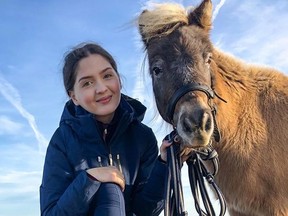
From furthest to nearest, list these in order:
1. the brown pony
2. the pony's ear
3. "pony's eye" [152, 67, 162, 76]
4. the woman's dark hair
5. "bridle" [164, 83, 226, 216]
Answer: the pony's ear < the woman's dark hair < "pony's eye" [152, 67, 162, 76] < the brown pony < "bridle" [164, 83, 226, 216]

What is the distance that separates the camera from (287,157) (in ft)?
13.8

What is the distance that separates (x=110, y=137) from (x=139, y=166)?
49 centimetres

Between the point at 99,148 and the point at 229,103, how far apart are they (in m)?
1.57

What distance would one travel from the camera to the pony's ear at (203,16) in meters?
4.29

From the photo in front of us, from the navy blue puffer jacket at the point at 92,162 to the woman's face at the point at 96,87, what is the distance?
14 centimetres

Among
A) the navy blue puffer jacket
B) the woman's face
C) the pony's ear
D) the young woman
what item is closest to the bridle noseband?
the young woman

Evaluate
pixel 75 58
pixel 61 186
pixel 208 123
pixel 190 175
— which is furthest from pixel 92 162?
pixel 208 123

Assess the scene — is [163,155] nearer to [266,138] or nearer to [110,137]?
[110,137]

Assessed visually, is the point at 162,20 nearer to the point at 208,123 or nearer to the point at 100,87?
the point at 100,87

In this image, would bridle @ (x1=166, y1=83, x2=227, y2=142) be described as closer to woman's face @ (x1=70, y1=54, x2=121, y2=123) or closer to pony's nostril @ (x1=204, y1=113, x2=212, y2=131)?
pony's nostril @ (x1=204, y1=113, x2=212, y2=131)

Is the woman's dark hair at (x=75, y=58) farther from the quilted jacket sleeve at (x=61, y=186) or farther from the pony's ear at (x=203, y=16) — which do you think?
the pony's ear at (x=203, y=16)

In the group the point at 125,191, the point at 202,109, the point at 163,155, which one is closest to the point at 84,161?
the point at 125,191

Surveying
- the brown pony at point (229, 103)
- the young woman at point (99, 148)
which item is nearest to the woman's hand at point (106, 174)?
the young woman at point (99, 148)

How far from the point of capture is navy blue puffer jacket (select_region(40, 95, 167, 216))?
3.43 m
